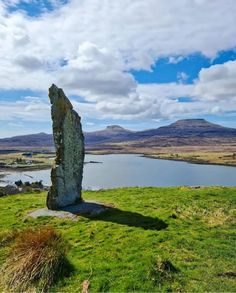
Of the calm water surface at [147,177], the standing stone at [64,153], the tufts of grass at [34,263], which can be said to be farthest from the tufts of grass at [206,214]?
the calm water surface at [147,177]

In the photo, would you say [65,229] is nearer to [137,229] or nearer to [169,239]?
[137,229]

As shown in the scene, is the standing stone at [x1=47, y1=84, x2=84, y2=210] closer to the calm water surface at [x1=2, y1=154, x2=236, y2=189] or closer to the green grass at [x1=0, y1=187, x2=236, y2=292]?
the green grass at [x1=0, y1=187, x2=236, y2=292]

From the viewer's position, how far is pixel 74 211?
21.3m

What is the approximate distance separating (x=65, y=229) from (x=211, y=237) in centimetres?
668

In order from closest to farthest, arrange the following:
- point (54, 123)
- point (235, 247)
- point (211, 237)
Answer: point (235, 247), point (211, 237), point (54, 123)

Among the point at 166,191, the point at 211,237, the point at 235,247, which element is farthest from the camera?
the point at 166,191

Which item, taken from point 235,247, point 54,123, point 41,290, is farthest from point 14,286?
point 54,123

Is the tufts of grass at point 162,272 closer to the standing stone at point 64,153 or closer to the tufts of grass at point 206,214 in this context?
the tufts of grass at point 206,214

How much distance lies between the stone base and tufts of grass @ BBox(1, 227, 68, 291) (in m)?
6.36

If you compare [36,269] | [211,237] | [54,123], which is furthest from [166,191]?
[36,269]

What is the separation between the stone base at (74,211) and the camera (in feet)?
67.5

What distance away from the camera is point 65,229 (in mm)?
18234

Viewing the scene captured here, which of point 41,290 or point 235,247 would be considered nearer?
point 41,290

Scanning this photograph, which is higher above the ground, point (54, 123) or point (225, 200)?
point (54, 123)
